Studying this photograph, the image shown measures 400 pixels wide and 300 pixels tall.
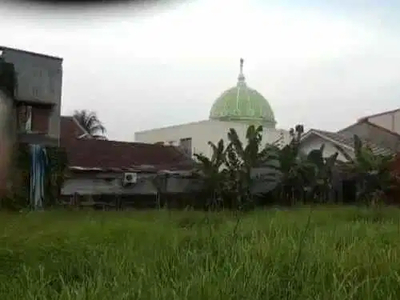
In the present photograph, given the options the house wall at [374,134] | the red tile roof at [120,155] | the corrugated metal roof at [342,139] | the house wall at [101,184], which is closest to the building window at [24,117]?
the house wall at [101,184]

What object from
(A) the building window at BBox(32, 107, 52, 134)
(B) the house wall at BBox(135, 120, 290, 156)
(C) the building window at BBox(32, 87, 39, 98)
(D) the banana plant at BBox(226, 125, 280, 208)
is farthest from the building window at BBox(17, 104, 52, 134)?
→ (B) the house wall at BBox(135, 120, 290, 156)

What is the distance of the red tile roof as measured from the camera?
57.3 feet

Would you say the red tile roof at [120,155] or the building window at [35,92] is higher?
the building window at [35,92]

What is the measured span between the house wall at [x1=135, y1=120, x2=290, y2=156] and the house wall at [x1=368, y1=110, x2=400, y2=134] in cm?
509

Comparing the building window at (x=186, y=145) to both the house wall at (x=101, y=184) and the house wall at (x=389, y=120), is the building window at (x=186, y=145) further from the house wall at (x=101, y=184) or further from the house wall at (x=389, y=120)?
the house wall at (x=389, y=120)

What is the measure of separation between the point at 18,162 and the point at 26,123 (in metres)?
0.96

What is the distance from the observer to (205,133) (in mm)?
23062

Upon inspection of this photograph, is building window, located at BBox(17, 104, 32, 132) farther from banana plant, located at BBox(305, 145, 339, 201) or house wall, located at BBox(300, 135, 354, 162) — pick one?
house wall, located at BBox(300, 135, 354, 162)

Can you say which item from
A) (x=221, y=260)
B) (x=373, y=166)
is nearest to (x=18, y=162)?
(x=373, y=166)

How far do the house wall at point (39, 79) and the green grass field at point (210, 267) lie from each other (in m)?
8.88

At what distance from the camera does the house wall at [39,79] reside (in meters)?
14.1

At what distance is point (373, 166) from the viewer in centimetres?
1709

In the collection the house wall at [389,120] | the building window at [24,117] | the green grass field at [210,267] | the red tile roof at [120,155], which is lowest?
the green grass field at [210,267]

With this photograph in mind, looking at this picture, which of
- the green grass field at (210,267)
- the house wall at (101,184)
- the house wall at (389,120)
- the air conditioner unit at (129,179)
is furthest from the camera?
the house wall at (389,120)
